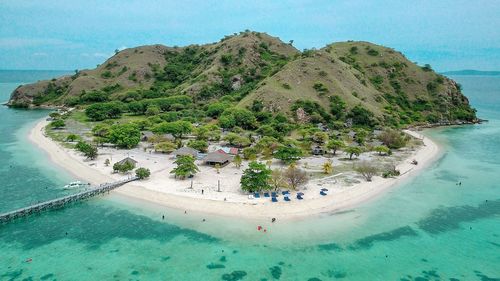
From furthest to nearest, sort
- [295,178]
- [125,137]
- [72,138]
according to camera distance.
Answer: [72,138]
[125,137]
[295,178]

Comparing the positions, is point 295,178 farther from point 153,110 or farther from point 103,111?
point 103,111

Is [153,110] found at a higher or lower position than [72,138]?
higher

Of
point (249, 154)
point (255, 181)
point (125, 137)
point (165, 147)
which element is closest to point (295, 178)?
point (255, 181)

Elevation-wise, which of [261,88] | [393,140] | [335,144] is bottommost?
[335,144]

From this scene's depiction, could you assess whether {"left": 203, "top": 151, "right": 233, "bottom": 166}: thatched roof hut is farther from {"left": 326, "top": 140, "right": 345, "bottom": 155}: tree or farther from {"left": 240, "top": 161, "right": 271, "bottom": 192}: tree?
{"left": 326, "top": 140, "right": 345, "bottom": 155}: tree

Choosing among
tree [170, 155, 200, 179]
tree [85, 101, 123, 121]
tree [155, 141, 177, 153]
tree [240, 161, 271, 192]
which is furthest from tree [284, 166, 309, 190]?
tree [85, 101, 123, 121]

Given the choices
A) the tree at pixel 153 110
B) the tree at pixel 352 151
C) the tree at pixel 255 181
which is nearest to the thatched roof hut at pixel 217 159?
the tree at pixel 255 181
